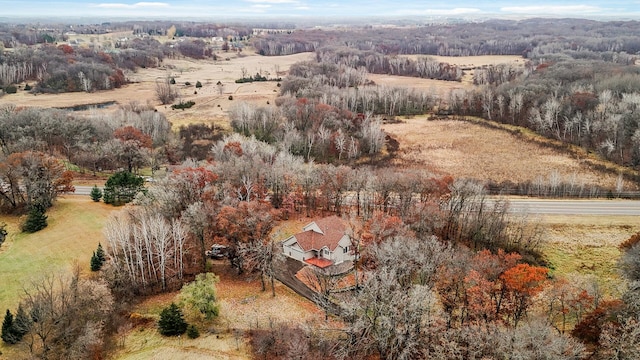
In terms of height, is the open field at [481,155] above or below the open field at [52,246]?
below

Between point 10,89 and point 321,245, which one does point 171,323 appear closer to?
point 321,245

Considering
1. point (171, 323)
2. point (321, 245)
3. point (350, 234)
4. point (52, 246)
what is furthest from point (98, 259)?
point (350, 234)

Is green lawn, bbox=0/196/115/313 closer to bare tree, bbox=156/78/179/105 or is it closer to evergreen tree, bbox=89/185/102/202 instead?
evergreen tree, bbox=89/185/102/202

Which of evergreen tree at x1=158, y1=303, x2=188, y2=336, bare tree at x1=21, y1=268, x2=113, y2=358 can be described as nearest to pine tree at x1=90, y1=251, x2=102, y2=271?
bare tree at x1=21, y1=268, x2=113, y2=358

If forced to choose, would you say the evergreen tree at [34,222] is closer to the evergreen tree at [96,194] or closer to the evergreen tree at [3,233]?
the evergreen tree at [3,233]

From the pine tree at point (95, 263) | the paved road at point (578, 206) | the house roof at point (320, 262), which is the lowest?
the house roof at point (320, 262)

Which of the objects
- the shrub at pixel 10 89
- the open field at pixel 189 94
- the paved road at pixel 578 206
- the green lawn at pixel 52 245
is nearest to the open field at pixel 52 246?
the green lawn at pixel 52 245

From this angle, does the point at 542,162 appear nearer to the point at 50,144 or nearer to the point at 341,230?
the point at 341,230
